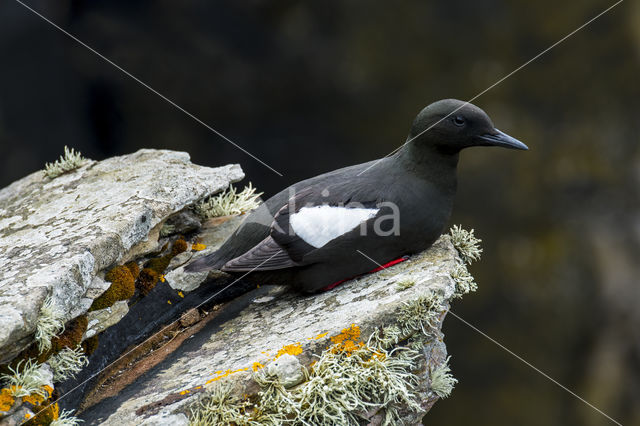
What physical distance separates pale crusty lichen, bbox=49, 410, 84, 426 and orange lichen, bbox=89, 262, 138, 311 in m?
0.77

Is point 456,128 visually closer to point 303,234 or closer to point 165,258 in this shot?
point 303,234

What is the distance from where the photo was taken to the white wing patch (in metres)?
4.35

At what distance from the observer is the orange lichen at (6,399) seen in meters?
3.25

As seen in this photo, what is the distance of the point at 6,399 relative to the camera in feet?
10.7

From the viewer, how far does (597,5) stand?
8.74 metres

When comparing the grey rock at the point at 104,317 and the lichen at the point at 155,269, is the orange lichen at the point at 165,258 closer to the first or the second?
the lichen at the point at 155,269

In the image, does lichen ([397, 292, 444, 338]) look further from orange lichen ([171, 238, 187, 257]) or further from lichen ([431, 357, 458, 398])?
orange lichen ([171, 238, 187, 257])

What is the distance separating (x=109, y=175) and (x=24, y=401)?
2530mm

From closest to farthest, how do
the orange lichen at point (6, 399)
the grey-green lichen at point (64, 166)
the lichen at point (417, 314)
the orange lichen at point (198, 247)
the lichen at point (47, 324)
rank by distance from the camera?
the orange lichen at point (6, 399)
the lichen at point (47, 324)
the lichen at point (417, 314)
the orange lichen at point (198, 247)
the grey-green lichen at point (64, 166)

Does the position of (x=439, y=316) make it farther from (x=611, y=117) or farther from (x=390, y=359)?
(x=611, y=117)

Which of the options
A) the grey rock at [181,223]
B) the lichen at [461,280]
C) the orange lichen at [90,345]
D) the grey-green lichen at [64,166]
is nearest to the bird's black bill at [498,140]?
the lichen at [461,280]

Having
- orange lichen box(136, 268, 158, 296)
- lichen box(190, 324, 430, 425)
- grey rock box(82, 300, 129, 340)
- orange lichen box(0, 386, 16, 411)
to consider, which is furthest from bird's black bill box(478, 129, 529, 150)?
orange lichen box(0, 386, 16, 411)

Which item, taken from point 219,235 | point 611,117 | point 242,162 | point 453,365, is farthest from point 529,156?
point 219,235

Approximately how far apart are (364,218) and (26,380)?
225 centimetres
